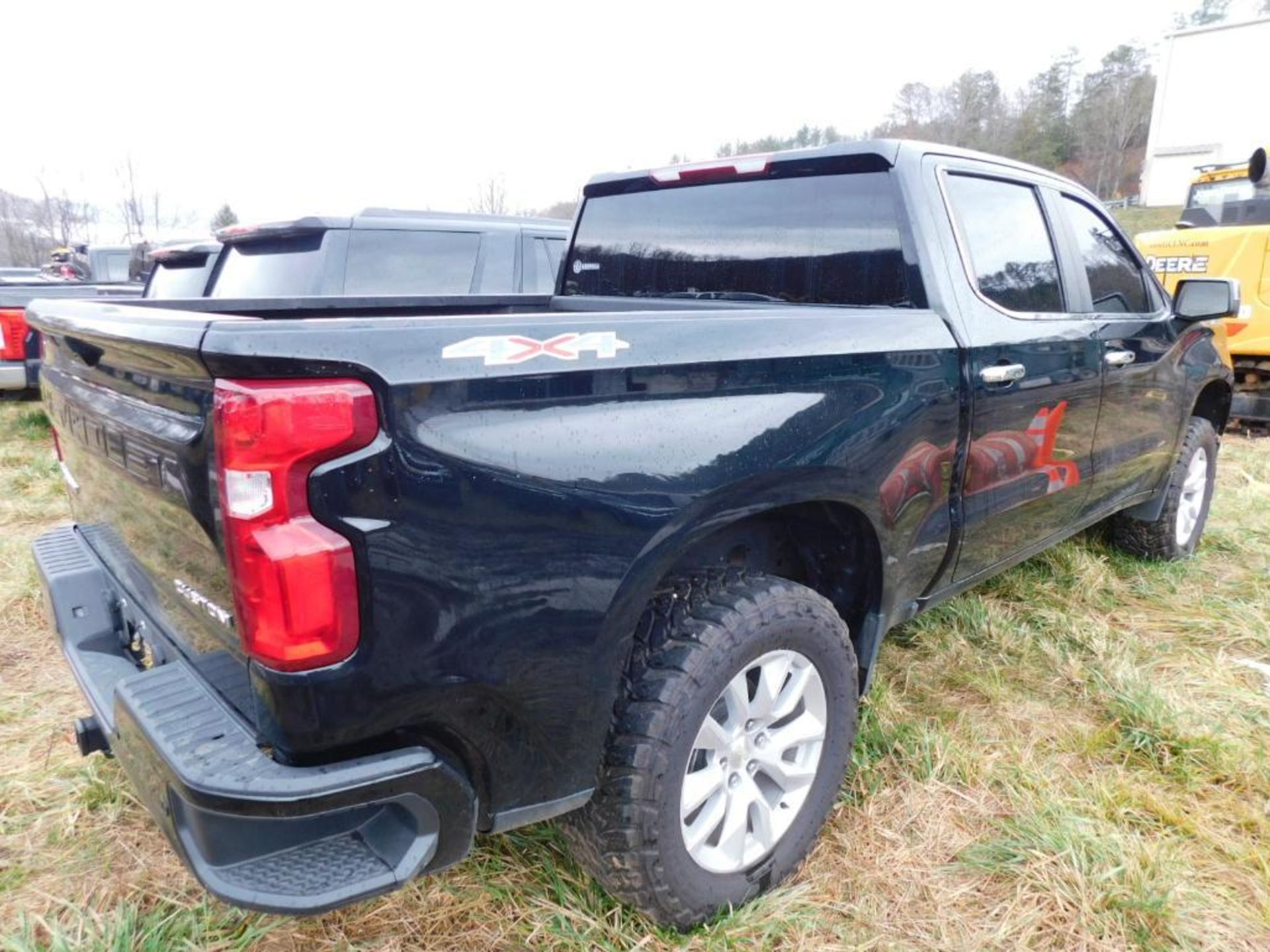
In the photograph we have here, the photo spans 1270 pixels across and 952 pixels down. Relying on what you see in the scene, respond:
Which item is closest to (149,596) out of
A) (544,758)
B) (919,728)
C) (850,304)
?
(544,758)

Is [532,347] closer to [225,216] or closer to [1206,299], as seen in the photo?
[1206,299]

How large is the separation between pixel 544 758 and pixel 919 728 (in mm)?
1570

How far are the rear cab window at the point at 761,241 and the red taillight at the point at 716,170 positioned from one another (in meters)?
0.03

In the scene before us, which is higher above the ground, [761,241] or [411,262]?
[761,241]

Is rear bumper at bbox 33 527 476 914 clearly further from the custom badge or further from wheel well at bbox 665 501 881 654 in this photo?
wheel well at bbox 665 501 881 654

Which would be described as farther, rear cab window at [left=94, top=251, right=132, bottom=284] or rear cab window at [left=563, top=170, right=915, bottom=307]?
rear cab window at [left=94, top=251, right=132, bottom=284]

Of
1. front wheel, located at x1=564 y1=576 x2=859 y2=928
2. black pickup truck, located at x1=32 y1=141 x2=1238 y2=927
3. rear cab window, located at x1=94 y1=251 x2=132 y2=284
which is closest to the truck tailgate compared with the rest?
black pickup truck, located at x1=32 y1=141 x2=1238 y2=927

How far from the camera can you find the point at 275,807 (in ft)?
4.51

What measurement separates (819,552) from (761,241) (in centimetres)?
106

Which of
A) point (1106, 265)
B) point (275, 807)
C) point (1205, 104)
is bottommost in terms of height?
point (275, 807)

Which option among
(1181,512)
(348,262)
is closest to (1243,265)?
(1181,512)

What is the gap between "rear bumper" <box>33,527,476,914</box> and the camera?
1396 mm

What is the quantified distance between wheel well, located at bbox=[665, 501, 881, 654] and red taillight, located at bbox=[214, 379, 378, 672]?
1.03m

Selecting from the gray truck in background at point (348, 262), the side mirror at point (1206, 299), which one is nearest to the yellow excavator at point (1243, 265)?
the side mirror at point (1206, 299)
